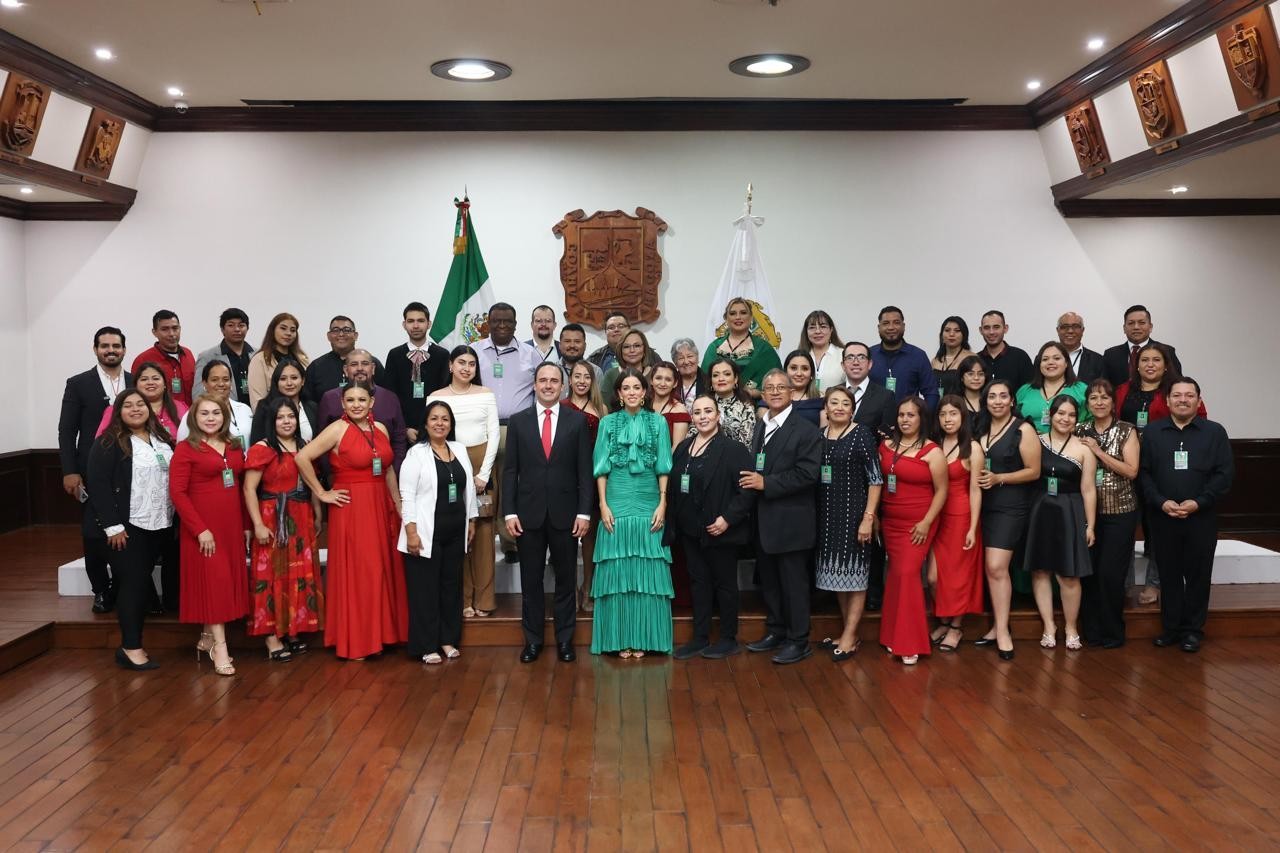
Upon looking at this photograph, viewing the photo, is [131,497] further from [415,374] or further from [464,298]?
[464,298]

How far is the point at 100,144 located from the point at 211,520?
3639 millimetres

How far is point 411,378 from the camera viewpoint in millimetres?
6562

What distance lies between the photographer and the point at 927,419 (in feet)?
18.1

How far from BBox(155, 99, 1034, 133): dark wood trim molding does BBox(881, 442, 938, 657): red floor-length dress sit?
363 cm

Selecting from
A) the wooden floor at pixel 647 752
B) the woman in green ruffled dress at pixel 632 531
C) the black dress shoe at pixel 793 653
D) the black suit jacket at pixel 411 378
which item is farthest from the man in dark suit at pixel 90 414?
the black dress shoe at pixel 793 653

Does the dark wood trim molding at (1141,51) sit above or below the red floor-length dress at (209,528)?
above

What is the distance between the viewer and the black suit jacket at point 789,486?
5371 mm

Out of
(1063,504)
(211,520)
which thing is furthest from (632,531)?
(1063,504)

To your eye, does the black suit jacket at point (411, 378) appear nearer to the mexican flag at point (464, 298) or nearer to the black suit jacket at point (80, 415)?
the mexican flag at point (464, 298)

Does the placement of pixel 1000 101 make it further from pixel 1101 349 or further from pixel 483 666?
pixel 483 666

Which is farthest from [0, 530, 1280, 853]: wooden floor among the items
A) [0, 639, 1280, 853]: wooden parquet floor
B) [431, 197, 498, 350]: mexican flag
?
[431, 197, 498, 350]: mexican flag

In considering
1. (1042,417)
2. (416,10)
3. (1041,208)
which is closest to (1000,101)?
(1041,208)

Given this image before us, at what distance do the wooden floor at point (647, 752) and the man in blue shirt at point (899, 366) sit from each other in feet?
5.67

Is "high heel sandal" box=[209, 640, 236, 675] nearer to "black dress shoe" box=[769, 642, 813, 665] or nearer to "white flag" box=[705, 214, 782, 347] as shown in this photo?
"black dress shoe" box=[769, 642, 813, 665]
